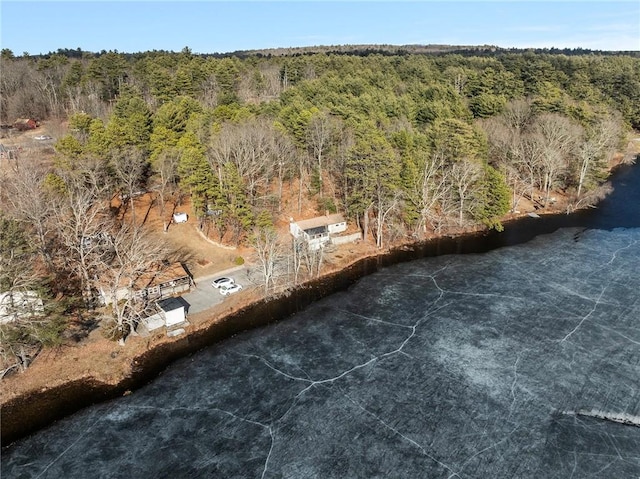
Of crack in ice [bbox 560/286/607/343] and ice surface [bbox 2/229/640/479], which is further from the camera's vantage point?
crack in ice [bbox 560/286/607/343]

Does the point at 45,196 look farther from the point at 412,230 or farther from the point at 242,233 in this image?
the point at 412,230

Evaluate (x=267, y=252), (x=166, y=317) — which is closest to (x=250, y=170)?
(x=267, y=252)

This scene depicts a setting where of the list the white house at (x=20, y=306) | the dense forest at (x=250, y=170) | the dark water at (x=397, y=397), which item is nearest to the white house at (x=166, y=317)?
the dense forest at (x=250, y=170)

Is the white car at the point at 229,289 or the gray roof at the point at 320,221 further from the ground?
the gray roof at the point at 320,221

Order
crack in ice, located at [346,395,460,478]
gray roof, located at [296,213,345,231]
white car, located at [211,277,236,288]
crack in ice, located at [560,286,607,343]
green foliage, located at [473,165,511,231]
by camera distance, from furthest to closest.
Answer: green foliage, located at [473,165,511,231], gray roof, located at [296,213,345,231], white car, located at [211,277,236,288], crack in ice, located at [560,286,607,343], crack in ice, located at [346,395,460,478]

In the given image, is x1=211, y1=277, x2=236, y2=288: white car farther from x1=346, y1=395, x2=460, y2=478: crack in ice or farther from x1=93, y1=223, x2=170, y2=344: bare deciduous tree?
x1=346, y1=395, x2=460, y2=478: crack in ice

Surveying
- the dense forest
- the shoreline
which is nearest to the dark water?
the shoreline

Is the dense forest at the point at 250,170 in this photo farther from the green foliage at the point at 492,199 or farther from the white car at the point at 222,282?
the white car at the point at 222,282
